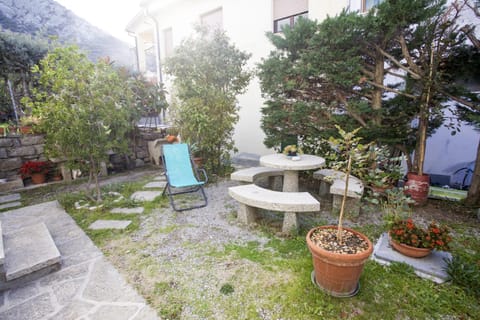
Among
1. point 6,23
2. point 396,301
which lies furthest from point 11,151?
point 6,23

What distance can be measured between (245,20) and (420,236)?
681 centimetres

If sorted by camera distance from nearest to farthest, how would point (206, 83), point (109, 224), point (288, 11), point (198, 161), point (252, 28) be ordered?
point (109, 224) → point (206, 83) → point (198, 161) → point (288, 11) → point (252, 28)

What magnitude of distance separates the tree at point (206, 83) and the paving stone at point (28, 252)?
3.05 meters

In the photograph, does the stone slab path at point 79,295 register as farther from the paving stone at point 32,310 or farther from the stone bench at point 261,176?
the stone bench at point 261,176

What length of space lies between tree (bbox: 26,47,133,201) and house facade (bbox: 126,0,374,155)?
209 centimetres

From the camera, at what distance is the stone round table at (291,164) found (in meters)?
3.64

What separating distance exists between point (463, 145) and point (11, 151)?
9415mm

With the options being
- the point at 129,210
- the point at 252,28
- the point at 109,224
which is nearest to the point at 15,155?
the point at 129,210

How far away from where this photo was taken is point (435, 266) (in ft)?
7.61

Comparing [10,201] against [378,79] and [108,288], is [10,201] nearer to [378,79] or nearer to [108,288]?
[108,288]

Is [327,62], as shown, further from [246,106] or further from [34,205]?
[34,205]

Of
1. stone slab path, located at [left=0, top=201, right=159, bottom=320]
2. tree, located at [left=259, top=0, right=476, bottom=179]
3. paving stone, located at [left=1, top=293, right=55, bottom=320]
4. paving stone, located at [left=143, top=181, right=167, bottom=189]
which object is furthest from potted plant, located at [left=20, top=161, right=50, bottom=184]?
tree, located at [left=259, top=0, right=476, bottom=179]

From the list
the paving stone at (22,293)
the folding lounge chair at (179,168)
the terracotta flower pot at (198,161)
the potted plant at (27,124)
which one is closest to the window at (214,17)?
the terracotta flower pot at (198,161)

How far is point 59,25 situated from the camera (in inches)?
1101
